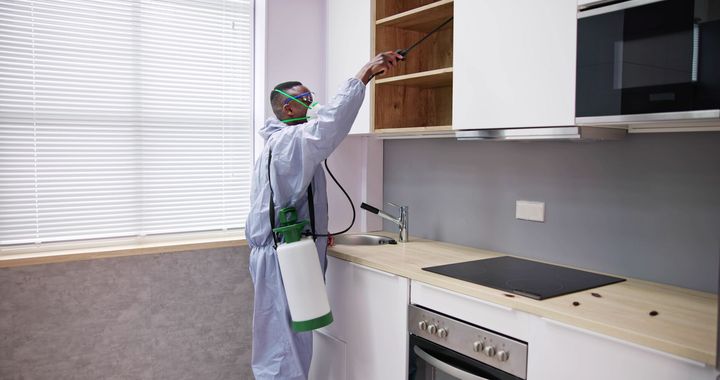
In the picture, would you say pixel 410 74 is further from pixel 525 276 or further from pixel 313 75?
pixel 525 276

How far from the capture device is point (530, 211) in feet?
7.07

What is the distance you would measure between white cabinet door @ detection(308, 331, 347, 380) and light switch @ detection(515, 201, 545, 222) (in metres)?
0.93

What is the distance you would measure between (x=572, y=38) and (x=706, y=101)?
1.48 ft

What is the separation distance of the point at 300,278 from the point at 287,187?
0.36 metres

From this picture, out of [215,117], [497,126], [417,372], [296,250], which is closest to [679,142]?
[497,126]

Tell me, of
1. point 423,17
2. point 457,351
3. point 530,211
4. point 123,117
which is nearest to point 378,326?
point 457,351

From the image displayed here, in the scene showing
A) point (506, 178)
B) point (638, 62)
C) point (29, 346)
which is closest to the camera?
point (638, 62)

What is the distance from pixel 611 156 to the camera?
6.19 feet

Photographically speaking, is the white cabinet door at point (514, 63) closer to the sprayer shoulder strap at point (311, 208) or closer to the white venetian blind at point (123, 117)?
the sprayer shoulder strap at point (311, 208)

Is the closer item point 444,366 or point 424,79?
point 444,366

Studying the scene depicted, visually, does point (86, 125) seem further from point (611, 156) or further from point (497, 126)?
point (611, 156)

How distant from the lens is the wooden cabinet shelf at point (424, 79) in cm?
217

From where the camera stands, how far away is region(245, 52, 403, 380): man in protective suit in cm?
194

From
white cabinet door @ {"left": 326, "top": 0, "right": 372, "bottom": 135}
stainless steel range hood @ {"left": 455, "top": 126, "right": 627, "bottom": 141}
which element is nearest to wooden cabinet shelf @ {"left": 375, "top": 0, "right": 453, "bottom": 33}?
white cabinet door @ {"left": 326, "top": 0, "right": 372, "bottom": 135}
